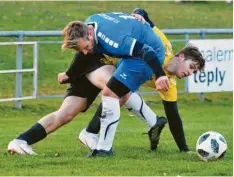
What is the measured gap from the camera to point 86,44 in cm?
953

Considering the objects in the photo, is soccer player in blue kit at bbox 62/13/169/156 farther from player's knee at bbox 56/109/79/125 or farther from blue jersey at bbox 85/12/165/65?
player's knee at bbox 56/109/79/125

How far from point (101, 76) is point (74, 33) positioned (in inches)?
31.9

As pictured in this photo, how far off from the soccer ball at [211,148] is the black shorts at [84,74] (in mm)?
1342

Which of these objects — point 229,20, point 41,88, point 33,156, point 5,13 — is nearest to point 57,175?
point 33,156

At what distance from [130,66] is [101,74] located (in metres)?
0.51

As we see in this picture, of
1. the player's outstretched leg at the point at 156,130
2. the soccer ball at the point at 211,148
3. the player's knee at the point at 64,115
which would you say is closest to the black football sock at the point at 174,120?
the player's outstretched leg at the point at 156,130

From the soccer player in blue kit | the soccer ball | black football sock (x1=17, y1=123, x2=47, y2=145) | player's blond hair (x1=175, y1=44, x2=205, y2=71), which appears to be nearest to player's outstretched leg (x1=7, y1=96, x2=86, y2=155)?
black football sock (x1=17, y1=123, x2=47, y2=145)

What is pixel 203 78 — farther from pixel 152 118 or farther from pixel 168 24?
pixel 168 24

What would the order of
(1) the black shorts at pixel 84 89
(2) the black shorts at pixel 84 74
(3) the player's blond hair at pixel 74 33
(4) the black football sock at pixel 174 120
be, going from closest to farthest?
(3) the player's blond hair at pixel 74 33 → (2) the black shorts at pixel 84 74 → (1) the black shorts at pixel 84 89 → (4) the black football sock at pixel 174 120

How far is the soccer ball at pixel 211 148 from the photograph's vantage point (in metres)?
9.96

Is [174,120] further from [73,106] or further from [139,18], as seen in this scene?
[139,18]

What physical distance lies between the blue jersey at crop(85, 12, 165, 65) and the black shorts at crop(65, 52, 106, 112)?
444mm

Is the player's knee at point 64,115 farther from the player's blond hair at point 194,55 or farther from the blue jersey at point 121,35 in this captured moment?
the player's blond hair at point 194,55

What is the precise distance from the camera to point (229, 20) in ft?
106
